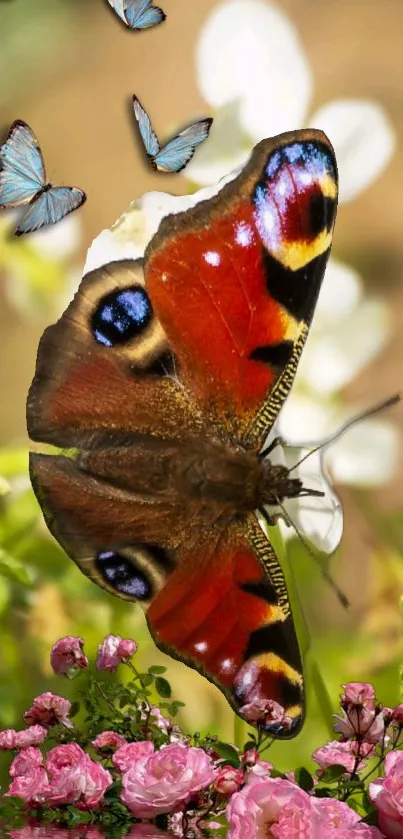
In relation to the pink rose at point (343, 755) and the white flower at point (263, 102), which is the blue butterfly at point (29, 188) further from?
the pink rose at point (343, 755)

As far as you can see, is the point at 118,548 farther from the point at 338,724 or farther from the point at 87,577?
A: the point at 338,724

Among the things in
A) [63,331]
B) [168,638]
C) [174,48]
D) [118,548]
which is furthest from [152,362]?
[174,48]

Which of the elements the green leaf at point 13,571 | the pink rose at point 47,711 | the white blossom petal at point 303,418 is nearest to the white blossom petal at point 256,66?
the white blossom petal at point 303,418

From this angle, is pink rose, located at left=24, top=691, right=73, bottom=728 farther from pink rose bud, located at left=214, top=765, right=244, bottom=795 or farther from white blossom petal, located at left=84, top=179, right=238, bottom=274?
white blossom petal, located at left=84, top=179, right=238, bottom=274

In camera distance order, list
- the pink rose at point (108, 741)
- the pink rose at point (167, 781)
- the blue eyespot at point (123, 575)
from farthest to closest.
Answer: the blue eyespot at point (123, 575), the pink rose at point (108, 741), the pink rose at point (167, 781)

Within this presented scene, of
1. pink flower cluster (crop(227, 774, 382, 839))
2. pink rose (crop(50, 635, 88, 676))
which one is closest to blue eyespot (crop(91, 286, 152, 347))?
pink rose (crop(50, 635, 88, 676))

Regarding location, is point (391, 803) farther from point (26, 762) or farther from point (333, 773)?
point (26, 762)

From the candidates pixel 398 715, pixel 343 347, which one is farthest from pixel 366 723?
pixel 343 347
